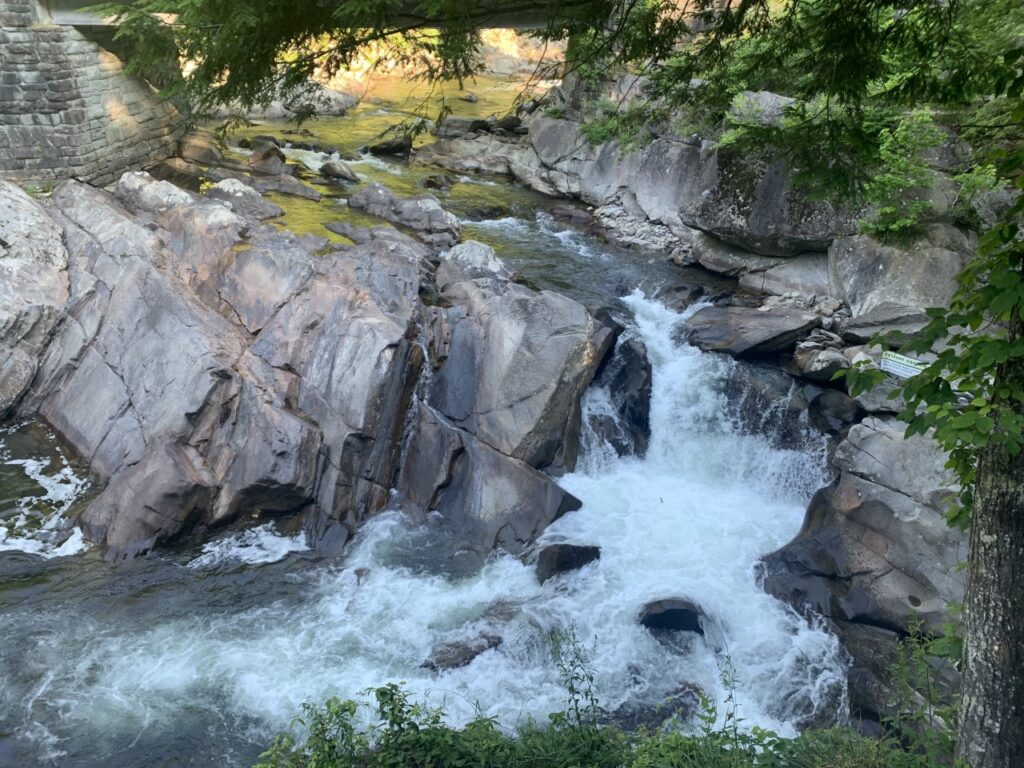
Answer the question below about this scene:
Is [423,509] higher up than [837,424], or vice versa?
[837,424]

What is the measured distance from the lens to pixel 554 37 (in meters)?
6.43

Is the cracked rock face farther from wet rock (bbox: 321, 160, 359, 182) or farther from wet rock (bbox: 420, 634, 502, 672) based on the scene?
wet rock (bbox: 321, 160, 359, 182)

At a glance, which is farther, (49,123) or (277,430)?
(49,123)

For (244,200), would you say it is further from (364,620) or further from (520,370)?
(364,620)

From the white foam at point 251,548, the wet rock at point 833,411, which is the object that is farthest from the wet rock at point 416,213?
the wet rock at point 833,411

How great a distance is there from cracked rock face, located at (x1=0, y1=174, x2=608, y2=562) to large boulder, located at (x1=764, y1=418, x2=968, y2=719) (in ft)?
9.58

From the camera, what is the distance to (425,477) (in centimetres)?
1039

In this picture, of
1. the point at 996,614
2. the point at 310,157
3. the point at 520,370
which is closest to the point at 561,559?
the point at 520,370

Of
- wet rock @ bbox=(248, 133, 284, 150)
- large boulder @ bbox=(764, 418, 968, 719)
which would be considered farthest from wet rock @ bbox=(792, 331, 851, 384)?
wet rock @ bbox=(248, 133, 284, 150)

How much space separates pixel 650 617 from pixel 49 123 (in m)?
13.2

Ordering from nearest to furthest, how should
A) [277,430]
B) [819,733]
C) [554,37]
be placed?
[819,733], [554,37], [277,430]

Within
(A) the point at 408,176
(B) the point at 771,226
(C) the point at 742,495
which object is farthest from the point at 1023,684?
(A) the point at 408,176

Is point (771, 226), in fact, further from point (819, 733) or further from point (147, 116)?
point (147, 116)

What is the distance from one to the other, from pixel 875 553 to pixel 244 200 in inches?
481
